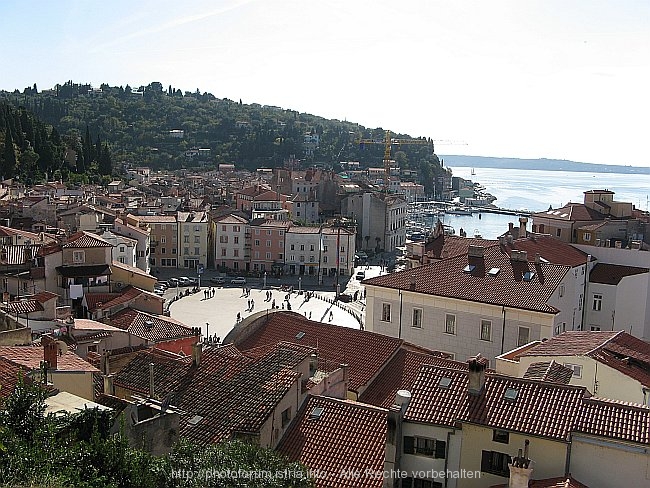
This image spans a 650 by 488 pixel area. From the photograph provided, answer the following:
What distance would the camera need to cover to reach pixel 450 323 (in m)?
20.4

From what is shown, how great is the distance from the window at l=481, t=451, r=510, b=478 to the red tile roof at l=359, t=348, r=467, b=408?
15.1 ft

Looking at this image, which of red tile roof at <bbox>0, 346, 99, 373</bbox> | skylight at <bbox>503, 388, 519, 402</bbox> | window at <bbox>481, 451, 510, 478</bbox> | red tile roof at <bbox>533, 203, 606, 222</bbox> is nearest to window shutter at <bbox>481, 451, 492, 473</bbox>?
window at <bbox>481, 451, 510, 478</bbox>

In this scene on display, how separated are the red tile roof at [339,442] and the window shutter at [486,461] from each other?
1444 mm

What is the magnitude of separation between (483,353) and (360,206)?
5506 centimetres

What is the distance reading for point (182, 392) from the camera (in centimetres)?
1238

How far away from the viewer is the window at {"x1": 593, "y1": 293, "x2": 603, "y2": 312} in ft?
78.4

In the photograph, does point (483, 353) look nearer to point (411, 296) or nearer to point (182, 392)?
point (411, 296)

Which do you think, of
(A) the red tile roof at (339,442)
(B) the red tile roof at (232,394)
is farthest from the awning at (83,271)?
(A) the red tile roof at (339,442)

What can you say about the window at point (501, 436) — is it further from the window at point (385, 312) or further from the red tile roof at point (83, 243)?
the red tile roof at point (83, 243)

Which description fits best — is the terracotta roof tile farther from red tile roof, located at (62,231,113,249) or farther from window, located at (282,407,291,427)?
red tile roof, located at (62,231,113,249)

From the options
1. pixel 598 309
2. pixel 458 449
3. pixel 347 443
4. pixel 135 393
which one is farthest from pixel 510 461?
pixel 598 309

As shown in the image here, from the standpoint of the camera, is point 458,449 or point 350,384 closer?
point 458,449

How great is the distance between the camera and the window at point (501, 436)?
31.1 ft

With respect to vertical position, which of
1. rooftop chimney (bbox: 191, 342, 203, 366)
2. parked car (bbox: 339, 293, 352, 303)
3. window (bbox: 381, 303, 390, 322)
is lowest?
parked car (bbox: 339, 293, 352, 303)
